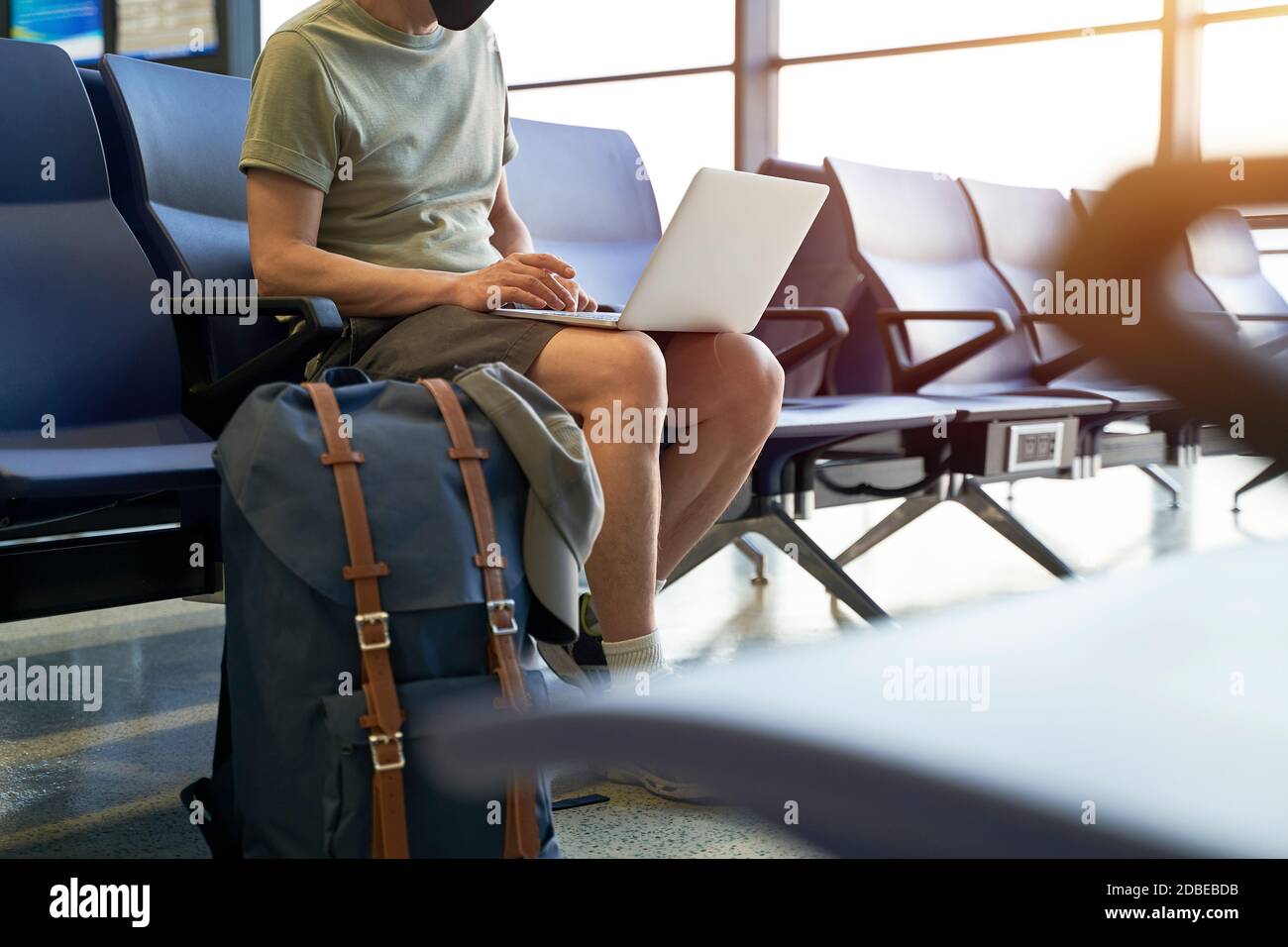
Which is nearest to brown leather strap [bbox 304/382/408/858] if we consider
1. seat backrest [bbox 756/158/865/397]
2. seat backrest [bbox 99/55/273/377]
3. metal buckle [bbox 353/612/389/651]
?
metal buckle [bbox 353/612/389/651]

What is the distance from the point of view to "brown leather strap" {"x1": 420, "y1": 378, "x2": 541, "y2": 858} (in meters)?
1.10

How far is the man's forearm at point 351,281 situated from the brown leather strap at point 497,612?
0.52 m

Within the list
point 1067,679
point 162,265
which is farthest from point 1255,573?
point 162,265

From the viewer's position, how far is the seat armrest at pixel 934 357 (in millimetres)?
2750

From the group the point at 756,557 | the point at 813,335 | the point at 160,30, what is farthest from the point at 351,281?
the point at 160,30

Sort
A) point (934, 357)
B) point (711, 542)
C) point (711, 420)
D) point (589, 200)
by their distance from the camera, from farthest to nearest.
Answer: point (934, 357) < point (589, 200) < point (711, 542) < point (711, 420)

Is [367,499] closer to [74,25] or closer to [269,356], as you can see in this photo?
[269,356]

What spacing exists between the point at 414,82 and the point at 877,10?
13.1ft

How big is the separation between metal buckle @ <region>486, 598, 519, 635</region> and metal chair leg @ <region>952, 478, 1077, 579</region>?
1728mm

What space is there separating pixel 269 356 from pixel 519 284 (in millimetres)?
326

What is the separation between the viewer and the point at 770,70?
5480mm

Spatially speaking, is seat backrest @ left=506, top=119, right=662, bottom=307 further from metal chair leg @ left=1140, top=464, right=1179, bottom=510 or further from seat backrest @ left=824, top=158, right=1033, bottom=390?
metal chair leg @ left=1140, top=464, right=1179, bottom=510

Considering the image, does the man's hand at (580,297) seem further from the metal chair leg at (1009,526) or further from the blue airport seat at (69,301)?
the metal chair leg at (1009,526)

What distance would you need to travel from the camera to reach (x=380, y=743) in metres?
1.05
